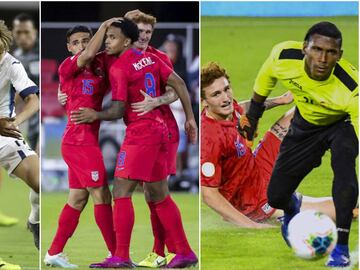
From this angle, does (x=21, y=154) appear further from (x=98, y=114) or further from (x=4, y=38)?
(x=4, y=38)

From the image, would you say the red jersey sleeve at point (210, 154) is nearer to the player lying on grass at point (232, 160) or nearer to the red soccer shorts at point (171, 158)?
the player lying on grass at point (232, 160)

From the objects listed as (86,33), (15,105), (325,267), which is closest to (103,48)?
(86,33)

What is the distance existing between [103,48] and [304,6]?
1.47 metres

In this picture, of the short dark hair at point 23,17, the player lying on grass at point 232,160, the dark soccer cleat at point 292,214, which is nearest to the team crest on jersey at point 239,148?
the player lying on grass at point 232,160

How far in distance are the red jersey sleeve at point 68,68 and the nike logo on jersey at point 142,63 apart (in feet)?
1.34

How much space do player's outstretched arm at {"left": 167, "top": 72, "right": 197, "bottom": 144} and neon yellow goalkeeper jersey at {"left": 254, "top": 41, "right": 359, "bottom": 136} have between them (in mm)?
616

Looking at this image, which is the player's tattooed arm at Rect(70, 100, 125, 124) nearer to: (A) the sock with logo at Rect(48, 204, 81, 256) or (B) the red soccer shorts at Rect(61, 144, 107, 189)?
(B) the red soccer shorts at Rect(61, 144, 107, 189)

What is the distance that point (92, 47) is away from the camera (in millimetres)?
8602

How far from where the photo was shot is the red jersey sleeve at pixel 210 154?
29.0 ft

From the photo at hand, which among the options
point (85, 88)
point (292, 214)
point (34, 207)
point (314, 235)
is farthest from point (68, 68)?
point (314, 235)

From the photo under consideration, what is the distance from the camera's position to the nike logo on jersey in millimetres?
8641

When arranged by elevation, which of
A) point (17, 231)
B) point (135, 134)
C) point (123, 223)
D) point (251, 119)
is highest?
point (251, 119)

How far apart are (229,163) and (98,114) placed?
40.4 inches

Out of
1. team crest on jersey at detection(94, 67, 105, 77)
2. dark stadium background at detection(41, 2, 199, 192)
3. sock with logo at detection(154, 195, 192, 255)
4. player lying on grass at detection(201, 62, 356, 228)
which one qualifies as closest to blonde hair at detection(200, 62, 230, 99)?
player lying on grass at detection(201, 62, 356, 228)
